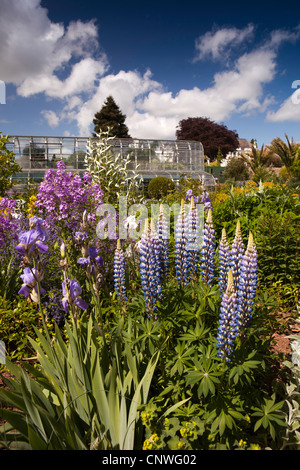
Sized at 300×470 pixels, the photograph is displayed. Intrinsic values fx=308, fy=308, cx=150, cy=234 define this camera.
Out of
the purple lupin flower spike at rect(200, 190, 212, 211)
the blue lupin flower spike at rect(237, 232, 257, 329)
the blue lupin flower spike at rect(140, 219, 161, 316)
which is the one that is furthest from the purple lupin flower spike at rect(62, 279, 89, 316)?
the purple lupin flower spike at rect(200, 190, 212, 211)

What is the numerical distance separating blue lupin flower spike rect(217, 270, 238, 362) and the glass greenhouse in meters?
18.0

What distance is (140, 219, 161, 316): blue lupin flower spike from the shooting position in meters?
2.25

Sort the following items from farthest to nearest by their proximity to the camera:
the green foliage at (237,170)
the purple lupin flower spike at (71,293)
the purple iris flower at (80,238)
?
1. the green foliage at (237,170)
2. the purple iris flower at (80,238)
3. the purple lupin flower spike at (71,293)

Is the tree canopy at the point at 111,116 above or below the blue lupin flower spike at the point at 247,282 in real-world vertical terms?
above

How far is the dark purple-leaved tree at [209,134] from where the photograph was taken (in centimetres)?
4681

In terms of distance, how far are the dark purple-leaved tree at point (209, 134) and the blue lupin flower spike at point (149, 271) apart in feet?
155

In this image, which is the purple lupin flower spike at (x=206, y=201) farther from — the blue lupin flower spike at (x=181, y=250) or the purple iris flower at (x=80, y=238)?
the purple iris flower at (x=80, y=238)

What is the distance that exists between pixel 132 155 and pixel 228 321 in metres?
21.6

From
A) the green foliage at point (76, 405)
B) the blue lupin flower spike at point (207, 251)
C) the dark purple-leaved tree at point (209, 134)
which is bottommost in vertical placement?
the green foliage at point (76, 405)

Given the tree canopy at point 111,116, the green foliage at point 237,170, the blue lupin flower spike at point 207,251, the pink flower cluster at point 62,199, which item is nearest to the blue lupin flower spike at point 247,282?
the blue lupin flower spike at point 207,251

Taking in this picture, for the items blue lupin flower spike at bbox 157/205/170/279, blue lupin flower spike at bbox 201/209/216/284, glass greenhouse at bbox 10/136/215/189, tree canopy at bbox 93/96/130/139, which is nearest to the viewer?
blue lupin flower spike at bbox 201/209/216/284

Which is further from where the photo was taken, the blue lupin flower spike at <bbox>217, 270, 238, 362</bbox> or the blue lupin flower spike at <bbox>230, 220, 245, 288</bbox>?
the blue lupin flower spike at <bbox>230, 220, 245, 288</bbox>

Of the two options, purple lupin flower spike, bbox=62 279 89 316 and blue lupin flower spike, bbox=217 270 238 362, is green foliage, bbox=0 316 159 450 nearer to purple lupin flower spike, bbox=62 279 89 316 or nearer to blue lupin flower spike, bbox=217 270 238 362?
purple lupin flower spike, bbox=62 279 89 316
